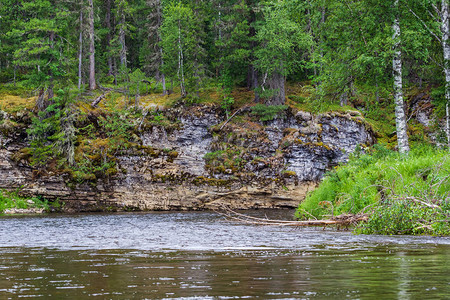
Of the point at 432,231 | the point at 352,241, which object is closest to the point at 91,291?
the point at 352,241

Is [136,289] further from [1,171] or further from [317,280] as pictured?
[1,171]

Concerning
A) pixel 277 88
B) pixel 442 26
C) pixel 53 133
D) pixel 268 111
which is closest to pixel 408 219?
pixel 442 26

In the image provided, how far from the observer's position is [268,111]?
34500 mm

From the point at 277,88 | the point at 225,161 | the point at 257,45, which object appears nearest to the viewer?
the point at 225,161

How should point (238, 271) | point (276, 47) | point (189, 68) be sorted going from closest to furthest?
point (238, 271) → point (276, 47) → point (189, 68)

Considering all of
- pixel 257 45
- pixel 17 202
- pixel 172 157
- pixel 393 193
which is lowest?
pixel 17 202

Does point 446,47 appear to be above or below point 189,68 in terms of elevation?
below

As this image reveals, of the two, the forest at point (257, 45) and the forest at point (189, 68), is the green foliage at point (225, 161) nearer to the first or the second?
the forest at point (189, 68)

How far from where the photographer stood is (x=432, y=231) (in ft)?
34.1

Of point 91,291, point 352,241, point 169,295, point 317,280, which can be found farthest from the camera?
point 352,241

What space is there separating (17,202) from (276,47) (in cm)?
2193

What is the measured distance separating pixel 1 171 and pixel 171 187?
1220 centimetres

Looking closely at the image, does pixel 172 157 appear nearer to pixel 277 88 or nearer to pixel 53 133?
pixel 53 133

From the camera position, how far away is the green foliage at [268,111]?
34.5m
